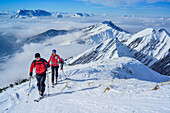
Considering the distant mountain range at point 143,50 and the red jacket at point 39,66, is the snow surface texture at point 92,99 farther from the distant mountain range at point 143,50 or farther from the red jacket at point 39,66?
the distant mountain range at point 143,50

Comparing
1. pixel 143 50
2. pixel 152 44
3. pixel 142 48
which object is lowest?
pixel 143 50

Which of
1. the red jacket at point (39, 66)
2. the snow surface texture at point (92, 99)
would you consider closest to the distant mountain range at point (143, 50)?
the snow surface texture at point (92, 99)

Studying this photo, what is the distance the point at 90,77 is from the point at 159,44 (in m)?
189

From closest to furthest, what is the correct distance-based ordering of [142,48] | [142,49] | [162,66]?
[162,66]
[142,49]
[142,48]

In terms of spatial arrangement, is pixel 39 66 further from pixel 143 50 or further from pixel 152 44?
pixel 152 44

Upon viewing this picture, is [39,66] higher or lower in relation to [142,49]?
higher

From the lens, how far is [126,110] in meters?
6.73

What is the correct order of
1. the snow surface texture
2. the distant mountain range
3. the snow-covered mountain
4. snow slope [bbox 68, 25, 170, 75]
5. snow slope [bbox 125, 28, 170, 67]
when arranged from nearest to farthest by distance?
the snow surface texture
the distant mountain range
snow slope [bbox 68, 25, 170, 75]
the snow-covered mountain
snow slope [bbox 125, 28, 170, 67]

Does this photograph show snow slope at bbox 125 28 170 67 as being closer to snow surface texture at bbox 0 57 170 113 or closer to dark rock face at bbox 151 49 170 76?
dark rock face at bbox 151 49 170 76

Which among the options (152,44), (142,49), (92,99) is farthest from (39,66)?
(152,44)

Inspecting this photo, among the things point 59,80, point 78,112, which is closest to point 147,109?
point 78,112

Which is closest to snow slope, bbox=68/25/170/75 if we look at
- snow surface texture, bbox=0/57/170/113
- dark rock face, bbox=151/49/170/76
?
dark rock face, bbox=151/49/170/76

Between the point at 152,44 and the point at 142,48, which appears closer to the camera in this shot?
the point at 142,48

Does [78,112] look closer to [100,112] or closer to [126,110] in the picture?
[100,112]
